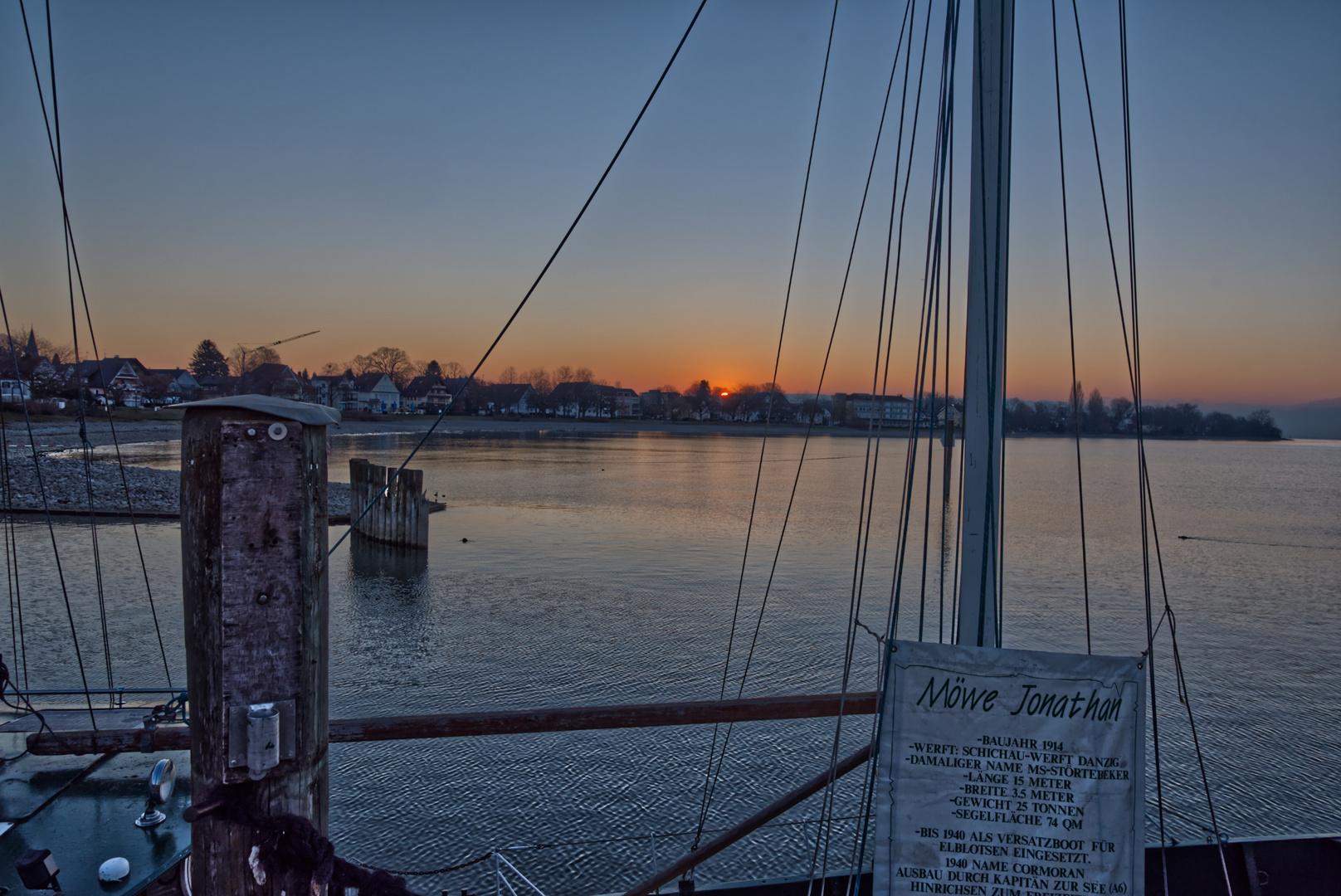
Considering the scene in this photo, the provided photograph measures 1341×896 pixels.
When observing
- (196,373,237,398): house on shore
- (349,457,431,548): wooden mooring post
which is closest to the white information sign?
(349,457,431,548): wooden mooring post

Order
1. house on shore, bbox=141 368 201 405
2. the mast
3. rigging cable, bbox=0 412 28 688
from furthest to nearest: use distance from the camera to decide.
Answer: house on shore, bbox=141 368 201 405
rigging cable, bbox=0 412 28 688
the mast

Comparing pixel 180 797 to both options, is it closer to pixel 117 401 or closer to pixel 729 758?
pixel 729 758

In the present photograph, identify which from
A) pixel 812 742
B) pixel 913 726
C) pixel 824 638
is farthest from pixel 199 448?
pixel 824 638

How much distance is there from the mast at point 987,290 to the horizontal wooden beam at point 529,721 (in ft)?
2.26

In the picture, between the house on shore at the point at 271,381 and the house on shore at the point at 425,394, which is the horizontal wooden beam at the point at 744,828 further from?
the house on shore at the point at 425,394

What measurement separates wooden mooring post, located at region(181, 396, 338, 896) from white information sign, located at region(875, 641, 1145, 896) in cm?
201

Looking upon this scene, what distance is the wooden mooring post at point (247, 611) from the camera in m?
2.05

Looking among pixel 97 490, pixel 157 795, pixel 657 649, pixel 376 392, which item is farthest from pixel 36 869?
pixel 376 392

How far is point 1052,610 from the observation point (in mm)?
17359

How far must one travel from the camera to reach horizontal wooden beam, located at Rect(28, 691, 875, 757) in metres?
3.17

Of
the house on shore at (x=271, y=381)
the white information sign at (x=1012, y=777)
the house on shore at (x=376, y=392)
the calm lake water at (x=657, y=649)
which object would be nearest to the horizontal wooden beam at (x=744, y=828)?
the white information sign at (x=1012, y=777)

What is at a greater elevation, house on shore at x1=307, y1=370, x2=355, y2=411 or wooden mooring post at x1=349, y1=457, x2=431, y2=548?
house on shore at x1=307, y1=370, x2=355, y2=411

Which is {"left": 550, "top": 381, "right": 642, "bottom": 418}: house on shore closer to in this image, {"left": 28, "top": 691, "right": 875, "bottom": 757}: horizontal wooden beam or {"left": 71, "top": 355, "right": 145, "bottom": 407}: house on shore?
{"left": 71, "top": 355, "right": 145, "bottom": 407}: house on shore

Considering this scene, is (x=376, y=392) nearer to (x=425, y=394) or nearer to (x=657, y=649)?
(x=425, y=394)
